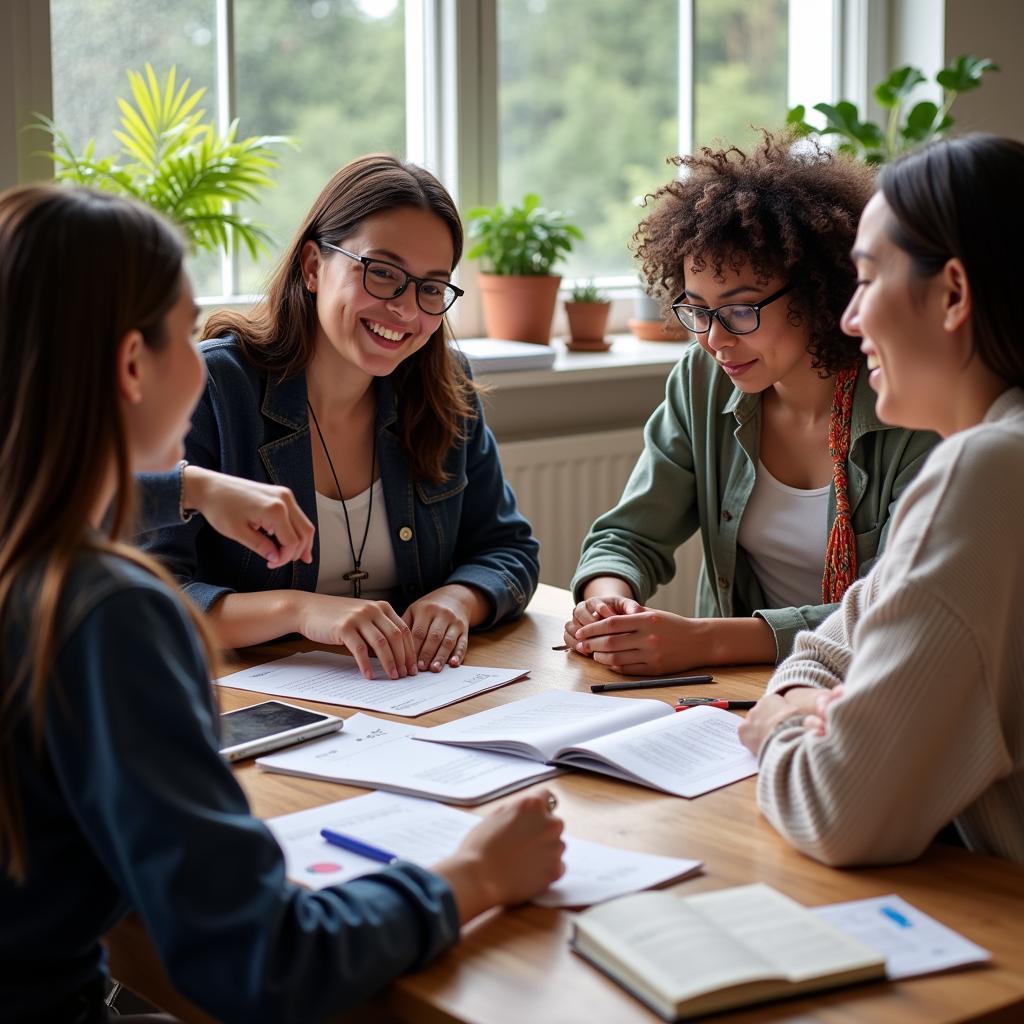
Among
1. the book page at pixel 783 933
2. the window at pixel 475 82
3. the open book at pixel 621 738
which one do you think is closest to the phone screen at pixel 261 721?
the open book at pixel 621 738

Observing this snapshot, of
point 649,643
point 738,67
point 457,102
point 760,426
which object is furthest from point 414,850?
point 738,67

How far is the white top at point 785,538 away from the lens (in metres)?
2.13

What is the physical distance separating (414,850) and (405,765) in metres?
0.22

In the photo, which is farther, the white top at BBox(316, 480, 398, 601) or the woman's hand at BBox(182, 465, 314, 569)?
the white top at BBox(316, 480, 398, 601)

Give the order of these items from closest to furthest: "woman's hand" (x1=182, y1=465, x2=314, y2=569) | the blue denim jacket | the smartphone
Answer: the smartphone
"woman's hand" (x1=182, y1=465, x2=314, y2=569)
the blue denim jacket

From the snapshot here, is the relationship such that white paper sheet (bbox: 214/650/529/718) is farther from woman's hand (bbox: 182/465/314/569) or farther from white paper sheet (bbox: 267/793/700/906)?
white paper sheet (bbox: 267/793/700/906)

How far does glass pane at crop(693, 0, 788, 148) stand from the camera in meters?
4.00

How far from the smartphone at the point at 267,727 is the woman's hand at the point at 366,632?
173mm

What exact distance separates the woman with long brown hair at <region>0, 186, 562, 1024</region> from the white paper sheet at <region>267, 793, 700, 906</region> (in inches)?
4.1

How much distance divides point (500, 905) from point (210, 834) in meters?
0.30

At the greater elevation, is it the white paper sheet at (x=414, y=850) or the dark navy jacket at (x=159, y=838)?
the dark navy jacket at (x=159, y=838)

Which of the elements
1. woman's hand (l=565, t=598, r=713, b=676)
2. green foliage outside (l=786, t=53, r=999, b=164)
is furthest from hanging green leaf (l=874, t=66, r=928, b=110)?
woman's hand (l=565, t=598, r=713, b=676)

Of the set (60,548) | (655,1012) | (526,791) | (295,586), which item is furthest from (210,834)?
(295,586)

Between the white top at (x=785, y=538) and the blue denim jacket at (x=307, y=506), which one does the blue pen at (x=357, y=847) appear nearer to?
the blue denim jacket at (x=307, y=506)
